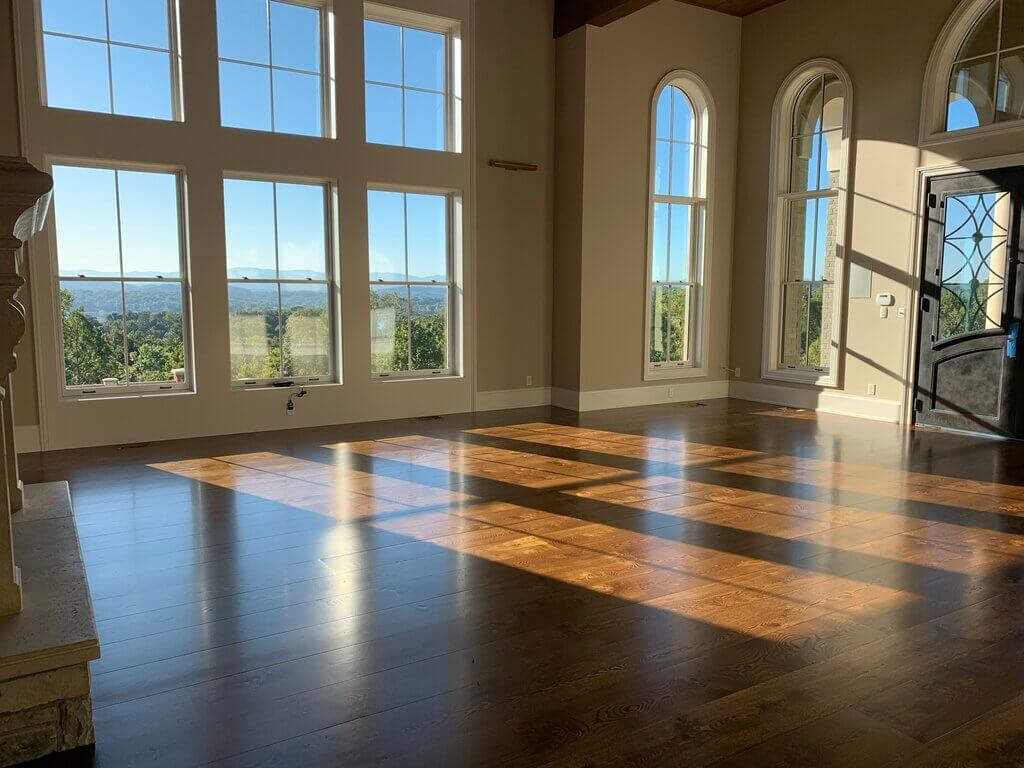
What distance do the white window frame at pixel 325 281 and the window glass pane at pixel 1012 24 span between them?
19.4 feet

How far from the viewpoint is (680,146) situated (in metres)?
8.27

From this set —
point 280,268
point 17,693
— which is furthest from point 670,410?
point 17,693

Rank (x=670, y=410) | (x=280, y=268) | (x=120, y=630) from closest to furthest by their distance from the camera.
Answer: (x=120, y=630) → (x=280, y=268) → (x=670, y=410)

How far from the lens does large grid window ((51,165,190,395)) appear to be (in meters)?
5.82

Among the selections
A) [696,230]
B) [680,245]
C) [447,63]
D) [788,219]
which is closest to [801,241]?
[788,219]

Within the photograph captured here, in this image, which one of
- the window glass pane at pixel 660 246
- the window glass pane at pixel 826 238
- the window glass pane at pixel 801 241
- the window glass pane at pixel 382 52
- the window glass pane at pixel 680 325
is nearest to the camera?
the window glass pane at pixel 382 52

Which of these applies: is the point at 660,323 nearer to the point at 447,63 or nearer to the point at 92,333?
the point at 447,63

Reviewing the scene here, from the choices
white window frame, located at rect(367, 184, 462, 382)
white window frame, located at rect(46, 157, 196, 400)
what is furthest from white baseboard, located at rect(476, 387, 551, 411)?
white window frame, located at rect(46, 157, 196, 400)

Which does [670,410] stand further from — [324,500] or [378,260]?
[324,500]

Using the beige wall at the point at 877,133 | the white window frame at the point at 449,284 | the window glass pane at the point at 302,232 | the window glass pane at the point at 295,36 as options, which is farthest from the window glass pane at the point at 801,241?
the window glass pane at the point at 295,36

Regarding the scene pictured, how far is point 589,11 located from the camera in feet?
23.4

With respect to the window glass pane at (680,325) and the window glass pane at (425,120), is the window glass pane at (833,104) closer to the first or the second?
the window glass pane at (680,325)

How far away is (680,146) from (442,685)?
7307 mm

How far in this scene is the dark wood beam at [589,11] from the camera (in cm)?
682
